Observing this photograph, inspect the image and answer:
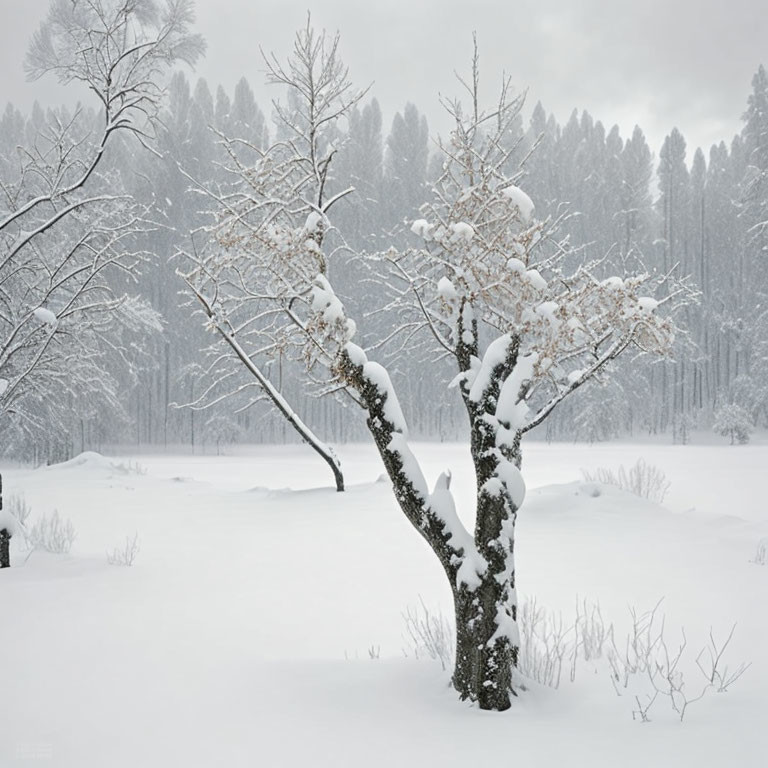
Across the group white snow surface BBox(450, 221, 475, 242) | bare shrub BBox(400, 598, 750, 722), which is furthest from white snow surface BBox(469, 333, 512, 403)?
bare shrub BBox(400, 598, 750, 722)

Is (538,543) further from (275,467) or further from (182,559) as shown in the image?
(275,467)

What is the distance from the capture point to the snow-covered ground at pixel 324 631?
3381mm

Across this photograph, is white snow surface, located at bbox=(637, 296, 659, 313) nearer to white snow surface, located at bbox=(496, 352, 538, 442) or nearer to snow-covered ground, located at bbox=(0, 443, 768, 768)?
white snow surface, located at bbox=(496, 352, 538, 442)

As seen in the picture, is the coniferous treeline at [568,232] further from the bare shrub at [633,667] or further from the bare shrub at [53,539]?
the bare shrub at [633,667]

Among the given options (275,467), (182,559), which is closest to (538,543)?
(182,559)

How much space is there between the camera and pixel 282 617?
6.22 meters

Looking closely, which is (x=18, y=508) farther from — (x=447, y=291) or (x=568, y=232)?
(x=568, y=232)

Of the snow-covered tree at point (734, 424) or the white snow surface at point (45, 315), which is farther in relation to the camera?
the snow-covered tree at point (734, 424)

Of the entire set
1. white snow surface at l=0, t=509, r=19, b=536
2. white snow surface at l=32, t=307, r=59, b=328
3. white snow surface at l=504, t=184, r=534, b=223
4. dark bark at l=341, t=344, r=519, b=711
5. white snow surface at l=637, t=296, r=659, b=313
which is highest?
white snow surface at l=504, t=184, r=534, b=223

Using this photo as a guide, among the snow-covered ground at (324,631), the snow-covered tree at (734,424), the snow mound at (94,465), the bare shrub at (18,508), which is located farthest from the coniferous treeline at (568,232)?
the snow-covered ground at (324,631)

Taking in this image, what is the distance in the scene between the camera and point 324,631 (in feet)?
19.2

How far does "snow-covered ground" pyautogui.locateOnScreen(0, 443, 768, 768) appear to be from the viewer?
11.1 ft

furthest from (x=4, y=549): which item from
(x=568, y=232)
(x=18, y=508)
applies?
(x=568, y=232)

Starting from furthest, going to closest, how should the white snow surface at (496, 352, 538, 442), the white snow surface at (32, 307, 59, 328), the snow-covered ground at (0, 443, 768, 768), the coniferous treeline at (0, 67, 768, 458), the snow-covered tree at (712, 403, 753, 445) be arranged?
the coniferous treeline at (0, 67, 768, 458)
the snow-covered tree at (712, 403, 753, 445)
the white snow surface at (32, 307, 59, 328)
the white snow surface at (496, 352, 538, 442)
the snow-covered ground at (0, 443, 768, 768)
